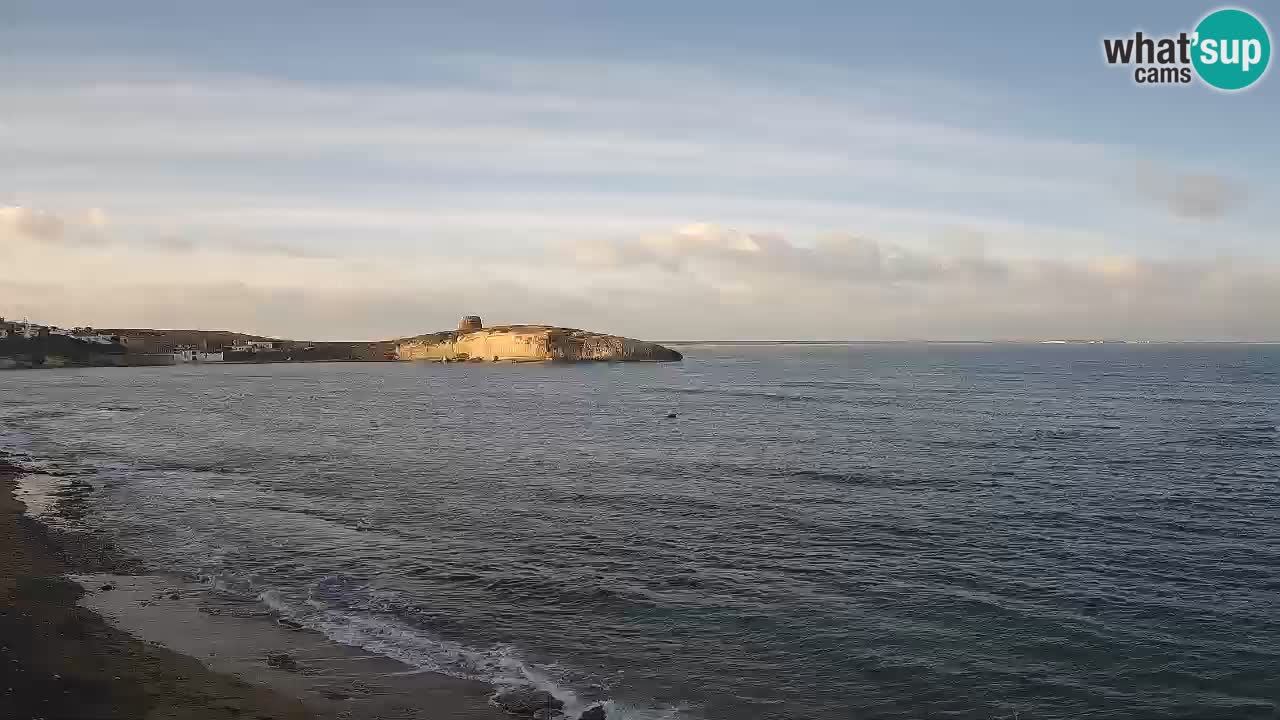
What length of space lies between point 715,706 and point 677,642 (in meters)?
3.53

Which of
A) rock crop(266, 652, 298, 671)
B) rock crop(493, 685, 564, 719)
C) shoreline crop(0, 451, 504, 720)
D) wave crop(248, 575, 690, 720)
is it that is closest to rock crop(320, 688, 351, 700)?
shoreline crop(0, 451, 504, 720)

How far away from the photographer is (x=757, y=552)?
29453 mm

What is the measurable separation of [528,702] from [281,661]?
238 inches

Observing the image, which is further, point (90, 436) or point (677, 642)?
point (90, 436)

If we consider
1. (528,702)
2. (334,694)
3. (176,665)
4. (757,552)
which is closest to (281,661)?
(176,665)

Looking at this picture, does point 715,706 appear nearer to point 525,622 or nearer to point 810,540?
point 525,622

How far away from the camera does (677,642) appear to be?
68.8ft

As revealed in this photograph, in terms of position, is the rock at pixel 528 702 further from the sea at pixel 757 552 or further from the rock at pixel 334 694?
the rock at pixel 334 694

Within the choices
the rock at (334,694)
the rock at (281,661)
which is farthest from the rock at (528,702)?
the rock at (281,661)

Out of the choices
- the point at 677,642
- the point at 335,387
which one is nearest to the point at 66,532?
the point at 677,642

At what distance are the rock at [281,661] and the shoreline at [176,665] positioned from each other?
0.02 metres

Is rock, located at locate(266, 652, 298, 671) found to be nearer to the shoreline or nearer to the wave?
the shoreline

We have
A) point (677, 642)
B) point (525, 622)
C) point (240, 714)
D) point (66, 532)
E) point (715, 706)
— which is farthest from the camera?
point (66, 532)

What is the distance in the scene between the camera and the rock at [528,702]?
17.0 m
